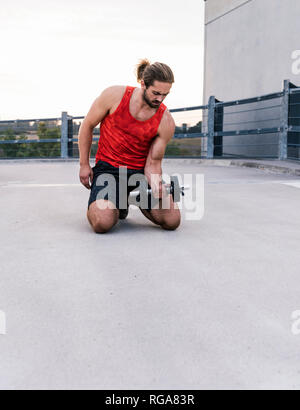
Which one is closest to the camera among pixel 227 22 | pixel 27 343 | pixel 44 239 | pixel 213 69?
pixel 27 343

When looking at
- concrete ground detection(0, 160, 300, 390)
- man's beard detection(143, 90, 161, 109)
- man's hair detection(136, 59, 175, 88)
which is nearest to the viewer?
concrete ground detection(0, 160, 300, 390)

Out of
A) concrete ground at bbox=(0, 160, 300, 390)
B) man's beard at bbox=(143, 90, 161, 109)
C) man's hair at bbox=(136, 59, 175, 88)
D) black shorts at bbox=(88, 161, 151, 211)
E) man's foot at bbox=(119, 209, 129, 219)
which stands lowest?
concrete ground at bbox=(0, 160, 300, 390)

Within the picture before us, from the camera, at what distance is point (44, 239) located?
2.79 m

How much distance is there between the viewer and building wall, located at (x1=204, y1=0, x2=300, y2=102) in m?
9.89

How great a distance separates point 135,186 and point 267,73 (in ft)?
27.8

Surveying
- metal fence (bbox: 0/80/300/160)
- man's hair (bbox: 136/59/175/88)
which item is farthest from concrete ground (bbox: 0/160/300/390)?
metal fence (bbox: 0/80/300/160)

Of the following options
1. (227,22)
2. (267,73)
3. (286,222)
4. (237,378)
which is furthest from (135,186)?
(227,22)

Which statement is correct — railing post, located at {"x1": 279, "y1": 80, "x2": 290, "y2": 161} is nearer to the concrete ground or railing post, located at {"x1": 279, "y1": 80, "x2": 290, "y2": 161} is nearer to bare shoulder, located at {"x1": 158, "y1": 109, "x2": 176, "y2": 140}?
the concrete ground

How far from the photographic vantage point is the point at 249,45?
11.4 m

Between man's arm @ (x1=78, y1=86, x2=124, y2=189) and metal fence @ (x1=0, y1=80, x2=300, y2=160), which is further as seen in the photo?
metal fence @ (x1=0, y1=80, x2=300, y2=160)

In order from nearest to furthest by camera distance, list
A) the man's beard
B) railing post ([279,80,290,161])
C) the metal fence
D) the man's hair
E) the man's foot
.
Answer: the man's hair
the man's beard
the man's foot
railing post ([279,80,290,161])
the metal fence

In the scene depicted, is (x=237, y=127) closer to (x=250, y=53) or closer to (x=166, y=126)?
(x=250, y=53)

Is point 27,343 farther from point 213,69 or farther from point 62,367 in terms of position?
point 213,69
